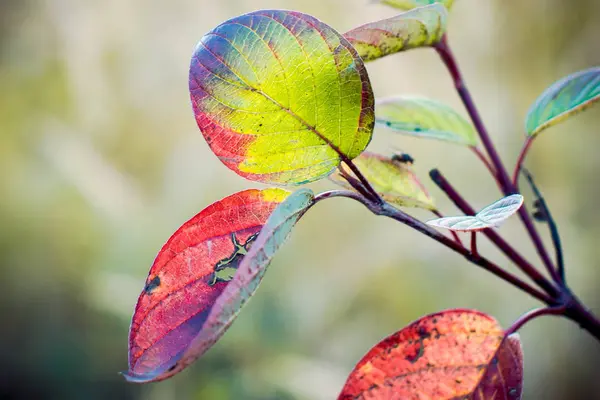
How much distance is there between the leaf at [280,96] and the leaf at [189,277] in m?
0.02

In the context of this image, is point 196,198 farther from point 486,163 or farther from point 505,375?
point 505,375

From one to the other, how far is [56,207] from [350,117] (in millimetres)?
1680

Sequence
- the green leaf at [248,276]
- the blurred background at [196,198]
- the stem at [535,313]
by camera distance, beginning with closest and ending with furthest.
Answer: the green leaf at [248,276]
the stem at [535,313]
the blurred background at [196,198]

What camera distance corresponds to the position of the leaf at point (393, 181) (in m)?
0.34

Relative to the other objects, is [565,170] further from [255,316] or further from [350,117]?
[350,117]

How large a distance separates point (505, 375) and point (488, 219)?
0.10 metres

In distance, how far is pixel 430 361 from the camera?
269mm

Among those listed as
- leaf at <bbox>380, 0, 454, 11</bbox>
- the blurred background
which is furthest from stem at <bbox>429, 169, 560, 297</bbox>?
the blurred background

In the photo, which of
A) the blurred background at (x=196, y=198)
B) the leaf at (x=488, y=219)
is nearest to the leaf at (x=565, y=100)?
the leaf at (x=488, y=219)

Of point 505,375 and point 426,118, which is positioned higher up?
point 426,118

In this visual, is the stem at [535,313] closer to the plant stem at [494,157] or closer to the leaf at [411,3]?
the plant stem at [494,157]

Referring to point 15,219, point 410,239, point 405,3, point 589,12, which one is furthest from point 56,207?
point 589,12

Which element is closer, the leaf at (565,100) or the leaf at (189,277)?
the leaf at (189,277)

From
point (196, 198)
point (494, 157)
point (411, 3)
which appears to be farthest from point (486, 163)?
point (196, 198)
